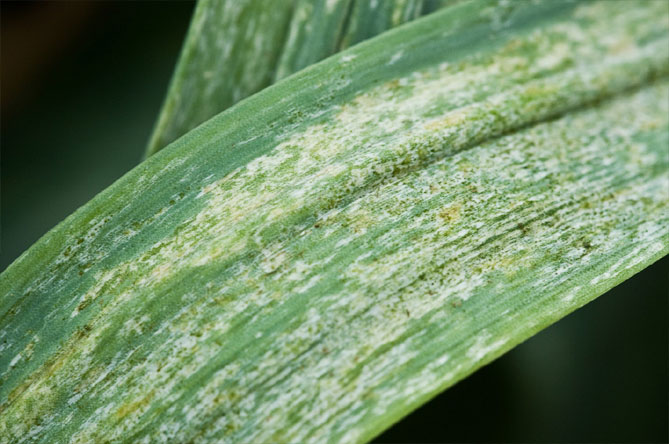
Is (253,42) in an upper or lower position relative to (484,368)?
upper

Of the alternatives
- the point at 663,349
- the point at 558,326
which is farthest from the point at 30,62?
the point at 663,349

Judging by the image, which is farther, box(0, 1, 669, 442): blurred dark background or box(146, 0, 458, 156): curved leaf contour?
box(0, 1, 669, 442): blurred dark background

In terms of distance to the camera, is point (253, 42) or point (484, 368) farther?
point (484, 368)

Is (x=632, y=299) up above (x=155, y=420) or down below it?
below

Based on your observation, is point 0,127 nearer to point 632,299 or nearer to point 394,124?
point 394,124
